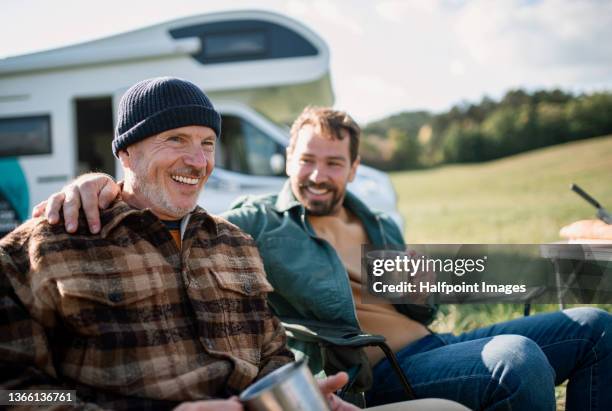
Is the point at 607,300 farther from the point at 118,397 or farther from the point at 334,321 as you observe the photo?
the point at 118,397

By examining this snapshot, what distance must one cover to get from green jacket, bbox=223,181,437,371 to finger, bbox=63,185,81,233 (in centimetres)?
84

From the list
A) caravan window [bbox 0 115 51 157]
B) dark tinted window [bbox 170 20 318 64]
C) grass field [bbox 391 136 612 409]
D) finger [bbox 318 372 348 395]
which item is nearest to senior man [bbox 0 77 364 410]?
finger [bbox 318 372 348 395]

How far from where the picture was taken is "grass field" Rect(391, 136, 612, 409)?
9.85 meters

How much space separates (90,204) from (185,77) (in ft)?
15.8

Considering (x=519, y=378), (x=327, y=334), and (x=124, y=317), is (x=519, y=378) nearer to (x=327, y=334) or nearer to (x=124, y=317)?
(x=327, y=334)

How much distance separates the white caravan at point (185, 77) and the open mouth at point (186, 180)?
163 inches

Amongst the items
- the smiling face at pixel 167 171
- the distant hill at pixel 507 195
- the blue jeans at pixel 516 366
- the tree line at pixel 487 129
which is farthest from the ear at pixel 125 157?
the tree line at pixel 487 129

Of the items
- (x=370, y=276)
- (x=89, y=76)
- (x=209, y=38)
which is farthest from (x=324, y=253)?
(x=89, y=76)

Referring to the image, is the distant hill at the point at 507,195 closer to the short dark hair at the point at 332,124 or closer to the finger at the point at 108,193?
the short dark hair at the point at 332,124

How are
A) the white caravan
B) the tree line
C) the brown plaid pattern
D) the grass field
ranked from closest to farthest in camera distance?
the brown plaid pattern < the white caravan < the grass field < the tree line

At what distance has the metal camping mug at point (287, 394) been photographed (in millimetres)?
1294

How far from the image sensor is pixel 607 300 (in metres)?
2.66

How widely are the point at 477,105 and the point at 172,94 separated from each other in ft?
140

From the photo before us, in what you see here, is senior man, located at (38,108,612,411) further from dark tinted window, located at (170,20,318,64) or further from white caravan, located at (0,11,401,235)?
dark tinted window, located at (170,20,318,64)
